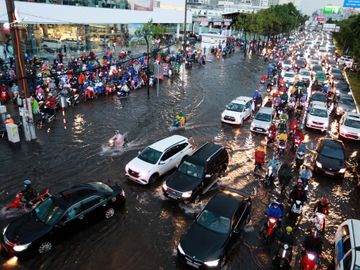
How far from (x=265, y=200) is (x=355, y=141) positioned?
1069 cm

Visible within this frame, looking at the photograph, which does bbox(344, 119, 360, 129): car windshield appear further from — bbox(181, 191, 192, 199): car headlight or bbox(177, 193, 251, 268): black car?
bbox(181, 191, 192, 199): car headlight

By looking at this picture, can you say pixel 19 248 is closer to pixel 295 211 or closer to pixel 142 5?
pixel 295 211

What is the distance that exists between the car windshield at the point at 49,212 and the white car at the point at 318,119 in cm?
1749

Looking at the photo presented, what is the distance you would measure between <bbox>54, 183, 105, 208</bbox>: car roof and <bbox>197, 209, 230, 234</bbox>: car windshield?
4.00 meters

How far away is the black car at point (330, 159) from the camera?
14.8 m

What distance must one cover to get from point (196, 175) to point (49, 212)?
19.2 feet

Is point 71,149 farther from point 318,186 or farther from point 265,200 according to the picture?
point 318,186

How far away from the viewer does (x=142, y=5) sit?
2078 inches

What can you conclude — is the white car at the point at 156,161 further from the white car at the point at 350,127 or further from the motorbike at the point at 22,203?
the white car at the point at 350,127

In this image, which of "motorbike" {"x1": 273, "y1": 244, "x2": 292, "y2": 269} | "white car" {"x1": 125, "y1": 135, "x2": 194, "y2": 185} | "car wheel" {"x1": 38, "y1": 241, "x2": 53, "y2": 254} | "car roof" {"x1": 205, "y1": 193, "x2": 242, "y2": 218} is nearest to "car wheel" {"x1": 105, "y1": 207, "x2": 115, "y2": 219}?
"car wheel" {"x1": 38, "y1": 241, "x2": 53, "y2": 254}

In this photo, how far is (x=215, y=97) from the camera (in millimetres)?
28422

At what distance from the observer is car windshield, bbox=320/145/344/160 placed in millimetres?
15391

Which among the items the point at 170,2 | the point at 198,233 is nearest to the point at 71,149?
the point at 198,233

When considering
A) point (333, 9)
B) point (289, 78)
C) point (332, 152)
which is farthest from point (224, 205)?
point (333, 9)
